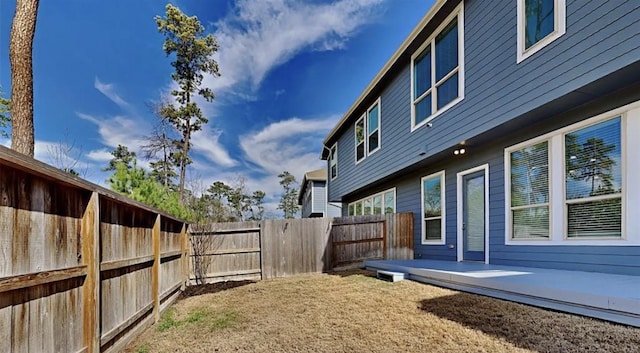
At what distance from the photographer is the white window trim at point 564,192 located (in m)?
4.02

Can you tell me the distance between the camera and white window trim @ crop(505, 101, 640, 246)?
402cm

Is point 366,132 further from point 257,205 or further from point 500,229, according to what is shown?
point 257,205

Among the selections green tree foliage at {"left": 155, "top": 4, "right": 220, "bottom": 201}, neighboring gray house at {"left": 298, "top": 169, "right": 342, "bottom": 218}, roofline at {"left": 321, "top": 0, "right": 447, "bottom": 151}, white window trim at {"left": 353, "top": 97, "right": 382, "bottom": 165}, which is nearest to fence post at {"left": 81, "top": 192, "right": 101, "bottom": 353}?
roofline at {"left": 321, "top": 0, "right": 447, "bottom": 151}

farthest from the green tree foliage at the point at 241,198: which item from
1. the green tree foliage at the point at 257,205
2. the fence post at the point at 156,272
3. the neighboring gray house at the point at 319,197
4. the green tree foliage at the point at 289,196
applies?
the fence post at the point at 156,272

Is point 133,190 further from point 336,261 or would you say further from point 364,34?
point 364,34

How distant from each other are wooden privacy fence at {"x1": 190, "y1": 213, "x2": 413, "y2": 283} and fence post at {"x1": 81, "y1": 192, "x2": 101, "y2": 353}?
5.46 meters

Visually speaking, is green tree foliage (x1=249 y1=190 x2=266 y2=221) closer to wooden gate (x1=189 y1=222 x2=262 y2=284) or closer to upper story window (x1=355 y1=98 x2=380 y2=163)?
upper story window (x1=355 y1=98 x2=380 y2=163)

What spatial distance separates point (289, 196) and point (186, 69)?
733 inches

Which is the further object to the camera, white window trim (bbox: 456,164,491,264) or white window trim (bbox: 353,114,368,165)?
white window trim (bbox: 353,114,368,165)

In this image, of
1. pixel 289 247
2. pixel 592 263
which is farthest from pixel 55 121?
pixel 592 263

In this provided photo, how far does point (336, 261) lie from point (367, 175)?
3326 millimetres

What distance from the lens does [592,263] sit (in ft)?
14.7

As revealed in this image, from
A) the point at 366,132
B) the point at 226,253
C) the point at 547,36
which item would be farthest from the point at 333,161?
the point at 547,36

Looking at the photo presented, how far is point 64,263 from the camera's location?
2342mm
